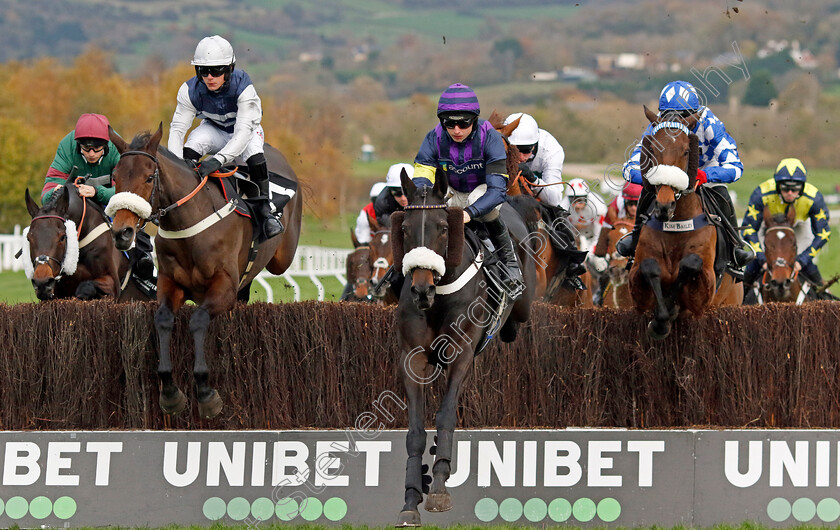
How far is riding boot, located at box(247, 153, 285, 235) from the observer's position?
920 cm

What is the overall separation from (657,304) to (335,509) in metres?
2.56

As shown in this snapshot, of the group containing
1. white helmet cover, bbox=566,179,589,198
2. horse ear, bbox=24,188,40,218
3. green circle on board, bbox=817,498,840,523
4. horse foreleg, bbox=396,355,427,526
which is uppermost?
white helmet cover, bbox=566,179,589,198

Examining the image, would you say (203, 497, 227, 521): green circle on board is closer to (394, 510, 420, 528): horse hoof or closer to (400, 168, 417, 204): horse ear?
(394, 510, 420, 528): horse hoof

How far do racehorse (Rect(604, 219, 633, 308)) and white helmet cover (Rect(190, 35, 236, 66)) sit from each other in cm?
561

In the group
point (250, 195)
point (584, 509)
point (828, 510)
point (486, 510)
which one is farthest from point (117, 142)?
point (828, 510)

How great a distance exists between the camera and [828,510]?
7781 millimetres

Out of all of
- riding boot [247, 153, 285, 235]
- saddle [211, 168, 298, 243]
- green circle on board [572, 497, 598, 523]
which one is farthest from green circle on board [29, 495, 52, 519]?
green circle on board [572, 497, 598, 523]

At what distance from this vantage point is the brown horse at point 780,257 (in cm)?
1288

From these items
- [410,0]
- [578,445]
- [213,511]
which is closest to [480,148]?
[578,445]

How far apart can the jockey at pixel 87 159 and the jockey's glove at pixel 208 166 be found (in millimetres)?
1367

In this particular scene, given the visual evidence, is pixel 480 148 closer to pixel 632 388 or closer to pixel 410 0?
pixel 632 388

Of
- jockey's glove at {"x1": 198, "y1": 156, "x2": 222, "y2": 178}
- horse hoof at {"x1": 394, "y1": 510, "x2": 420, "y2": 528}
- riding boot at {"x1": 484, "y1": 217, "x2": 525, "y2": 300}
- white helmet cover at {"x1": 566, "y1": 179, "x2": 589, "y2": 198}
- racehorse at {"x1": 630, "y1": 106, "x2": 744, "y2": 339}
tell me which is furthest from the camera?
white helmet cover at {"x1": 566, "y1": 179, "x2": 589, "y2": 198}

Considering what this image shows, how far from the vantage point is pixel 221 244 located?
8672 mm

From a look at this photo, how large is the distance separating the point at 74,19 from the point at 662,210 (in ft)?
423
